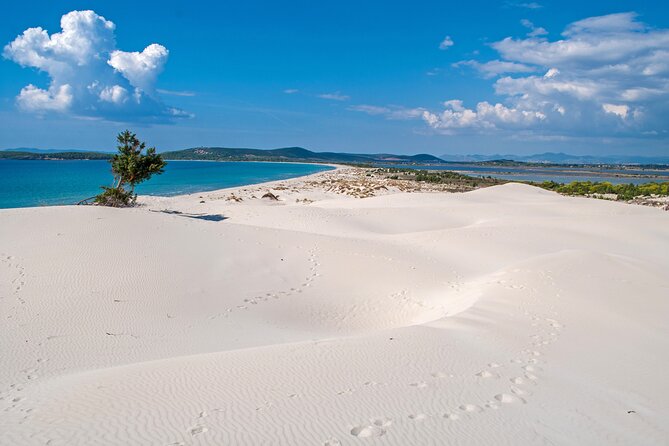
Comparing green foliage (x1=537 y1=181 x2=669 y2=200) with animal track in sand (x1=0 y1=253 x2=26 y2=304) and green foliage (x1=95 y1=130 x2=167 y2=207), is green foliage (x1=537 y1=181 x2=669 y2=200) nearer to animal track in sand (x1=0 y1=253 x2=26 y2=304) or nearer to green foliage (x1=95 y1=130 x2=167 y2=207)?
green foliage (x1=95 y1=130 x2=167 y2=207)

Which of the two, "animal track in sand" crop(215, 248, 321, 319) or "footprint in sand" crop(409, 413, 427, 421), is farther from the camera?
"animal track in sand" crop(215, 248, 321, 319)

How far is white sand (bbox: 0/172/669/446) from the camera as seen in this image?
15.6 ft

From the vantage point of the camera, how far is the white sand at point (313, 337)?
15.6ft

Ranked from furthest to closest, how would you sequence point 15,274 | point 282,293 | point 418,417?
point 282,293 < point 15,274 < point 418,417

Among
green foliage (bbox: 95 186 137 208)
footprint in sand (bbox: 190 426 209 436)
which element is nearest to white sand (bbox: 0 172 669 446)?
footprint in sand (bbox: 190 426 209 436)

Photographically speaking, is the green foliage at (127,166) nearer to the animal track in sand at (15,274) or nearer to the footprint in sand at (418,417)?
the animal track in sand at (15,274)

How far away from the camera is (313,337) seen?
8.69 metres

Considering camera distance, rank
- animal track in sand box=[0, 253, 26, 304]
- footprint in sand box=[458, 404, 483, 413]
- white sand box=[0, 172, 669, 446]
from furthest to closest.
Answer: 1. animal track in sand box=[0, 253, 26, 304]
2. footprint in sand box=[458, 404, 483, 413]
3. white sand box=[0, 172, 669, 446]

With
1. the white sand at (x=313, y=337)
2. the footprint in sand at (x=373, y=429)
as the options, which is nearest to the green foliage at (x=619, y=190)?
the white sand at (x=313, y=337)

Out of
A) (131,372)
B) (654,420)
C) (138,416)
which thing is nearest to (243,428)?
(138,416)

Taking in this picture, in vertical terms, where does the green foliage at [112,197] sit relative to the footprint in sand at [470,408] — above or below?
above

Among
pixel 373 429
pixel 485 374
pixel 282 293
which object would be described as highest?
pixel 373 429

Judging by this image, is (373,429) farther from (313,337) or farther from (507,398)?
(313,337)

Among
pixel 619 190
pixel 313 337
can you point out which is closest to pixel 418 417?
pixel 313 337
